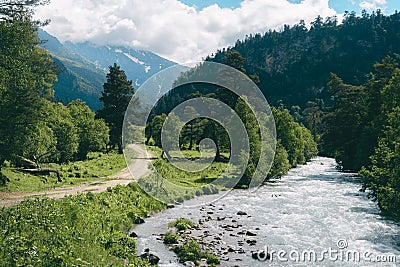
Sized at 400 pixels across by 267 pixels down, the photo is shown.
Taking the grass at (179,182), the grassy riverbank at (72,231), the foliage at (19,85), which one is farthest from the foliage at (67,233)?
the grass at (179,182)

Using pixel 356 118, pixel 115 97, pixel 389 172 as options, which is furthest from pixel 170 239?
pixel 115 97

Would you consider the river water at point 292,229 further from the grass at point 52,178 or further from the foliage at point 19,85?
the foliage at point 19,85

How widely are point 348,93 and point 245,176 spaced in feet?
109

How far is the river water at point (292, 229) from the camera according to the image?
68.7ft

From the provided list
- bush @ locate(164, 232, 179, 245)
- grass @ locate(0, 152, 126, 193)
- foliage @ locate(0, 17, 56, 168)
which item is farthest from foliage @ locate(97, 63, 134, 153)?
bush @ locate(164, 232, 179, 245)

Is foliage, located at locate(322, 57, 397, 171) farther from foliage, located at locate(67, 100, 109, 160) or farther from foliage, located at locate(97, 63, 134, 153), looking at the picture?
foliage, located at locate(67, 100, 109, 160)

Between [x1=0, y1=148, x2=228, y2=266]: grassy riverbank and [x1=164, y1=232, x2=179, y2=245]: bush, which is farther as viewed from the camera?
[x1=164, y1=232, x2=179, y2=245]: bush

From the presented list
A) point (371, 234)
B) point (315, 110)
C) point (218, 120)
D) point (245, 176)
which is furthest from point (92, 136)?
point (315, 110)

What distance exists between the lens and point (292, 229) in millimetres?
27266

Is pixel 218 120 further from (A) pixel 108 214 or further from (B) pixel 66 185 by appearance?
(A) pixel 108 214

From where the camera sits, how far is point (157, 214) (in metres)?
33.4

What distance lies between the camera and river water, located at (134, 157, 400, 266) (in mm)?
20953

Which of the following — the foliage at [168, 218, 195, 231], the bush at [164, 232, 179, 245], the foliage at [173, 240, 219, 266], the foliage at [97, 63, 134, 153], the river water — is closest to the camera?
the foliage at [173, 240, 219, 266]

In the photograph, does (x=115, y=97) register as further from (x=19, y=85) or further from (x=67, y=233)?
(x=67, y=233)
